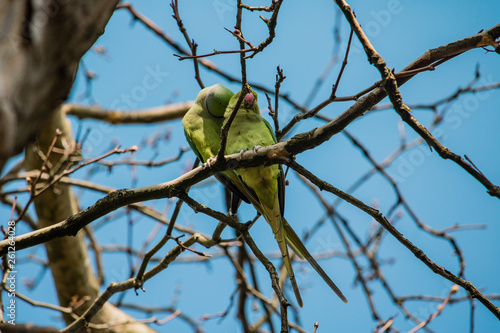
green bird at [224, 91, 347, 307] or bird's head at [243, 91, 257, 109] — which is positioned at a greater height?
bird's head at [243, 91, 257, 109]

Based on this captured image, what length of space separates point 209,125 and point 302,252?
1.37m

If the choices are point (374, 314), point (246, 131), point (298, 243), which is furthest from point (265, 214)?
point (374, 314)

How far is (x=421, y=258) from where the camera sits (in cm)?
199

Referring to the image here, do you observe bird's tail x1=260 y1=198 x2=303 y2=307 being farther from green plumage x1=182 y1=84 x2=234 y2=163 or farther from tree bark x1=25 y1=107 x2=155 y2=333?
tree bark x1=25 y1=107 x2=155 y2=333

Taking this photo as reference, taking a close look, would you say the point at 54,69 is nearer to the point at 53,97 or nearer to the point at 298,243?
the point at 53,97

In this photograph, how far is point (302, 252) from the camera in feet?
9.16

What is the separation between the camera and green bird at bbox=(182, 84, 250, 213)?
3.38 meters

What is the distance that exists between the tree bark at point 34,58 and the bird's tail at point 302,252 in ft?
6.68

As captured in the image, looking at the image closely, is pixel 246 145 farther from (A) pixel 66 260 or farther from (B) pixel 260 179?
(A) pixel 66 260

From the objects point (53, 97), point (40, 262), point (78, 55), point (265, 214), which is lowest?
point (53, 97)

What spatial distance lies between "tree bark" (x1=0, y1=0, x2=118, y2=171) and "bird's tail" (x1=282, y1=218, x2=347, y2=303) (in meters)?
2.03

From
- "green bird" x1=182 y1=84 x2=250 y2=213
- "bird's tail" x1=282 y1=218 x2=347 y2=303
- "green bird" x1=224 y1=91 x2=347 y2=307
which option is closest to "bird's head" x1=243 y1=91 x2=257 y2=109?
"green bird" x1=224 y1=91 x2=347 y2=307

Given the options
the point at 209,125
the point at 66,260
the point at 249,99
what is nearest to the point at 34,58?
the point at 249,99

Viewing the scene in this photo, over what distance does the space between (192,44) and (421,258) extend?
2122 mm
